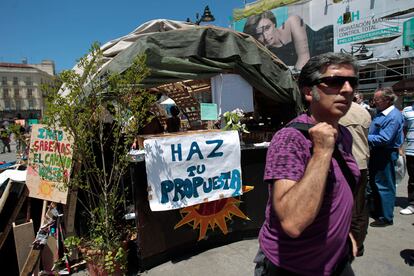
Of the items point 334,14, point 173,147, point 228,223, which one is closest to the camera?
point 173,147

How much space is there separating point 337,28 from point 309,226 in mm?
29234

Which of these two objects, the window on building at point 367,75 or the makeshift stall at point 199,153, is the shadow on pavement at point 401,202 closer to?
the makeshift stall at point 199,153

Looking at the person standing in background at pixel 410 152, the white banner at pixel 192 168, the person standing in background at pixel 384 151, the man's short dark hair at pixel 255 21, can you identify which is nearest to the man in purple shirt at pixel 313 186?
the white banner at pixel 192 168

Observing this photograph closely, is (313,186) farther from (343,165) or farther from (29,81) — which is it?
(29,81)

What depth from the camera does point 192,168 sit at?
142 inches

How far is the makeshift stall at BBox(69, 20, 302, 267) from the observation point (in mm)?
3383

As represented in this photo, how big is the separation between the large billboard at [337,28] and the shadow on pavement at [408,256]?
20.4m

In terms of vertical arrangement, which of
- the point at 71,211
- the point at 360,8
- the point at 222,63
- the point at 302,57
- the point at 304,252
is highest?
the point at 360,8

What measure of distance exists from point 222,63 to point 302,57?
93.1 feet

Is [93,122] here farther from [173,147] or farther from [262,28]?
[262,28]

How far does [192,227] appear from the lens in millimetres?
3723

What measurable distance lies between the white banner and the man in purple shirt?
1953mm

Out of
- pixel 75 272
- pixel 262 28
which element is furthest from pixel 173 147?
pixel 262 28

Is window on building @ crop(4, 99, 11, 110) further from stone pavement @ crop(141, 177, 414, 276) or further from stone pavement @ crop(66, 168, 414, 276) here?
stone pavement @ crop(141, 177, 414, 276)
